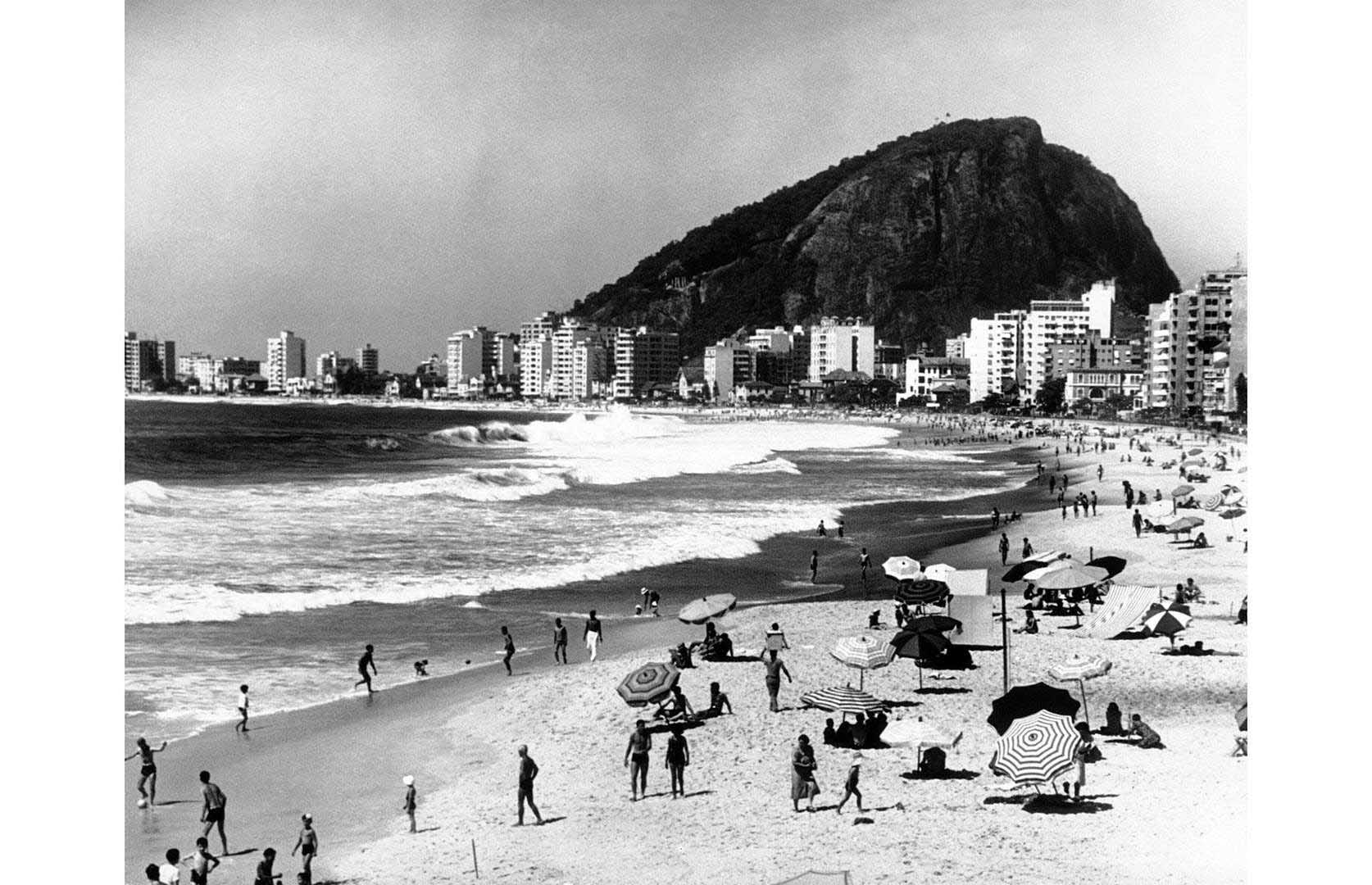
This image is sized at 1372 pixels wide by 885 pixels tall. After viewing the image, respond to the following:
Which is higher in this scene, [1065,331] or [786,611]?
[1065,331]

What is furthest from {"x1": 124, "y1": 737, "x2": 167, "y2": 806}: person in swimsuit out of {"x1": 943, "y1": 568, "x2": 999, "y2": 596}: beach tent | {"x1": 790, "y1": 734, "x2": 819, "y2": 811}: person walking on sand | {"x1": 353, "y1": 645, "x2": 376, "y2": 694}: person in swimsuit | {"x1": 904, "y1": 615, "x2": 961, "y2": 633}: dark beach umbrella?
{"x1": 943, "y1": 568, "x2": 999, "y2": 596}: beach tent

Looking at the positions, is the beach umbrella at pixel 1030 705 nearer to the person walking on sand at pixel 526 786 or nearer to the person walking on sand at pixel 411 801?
the person walking on sand at pixel 526 786

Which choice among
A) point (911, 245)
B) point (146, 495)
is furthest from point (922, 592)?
point (146, 495)

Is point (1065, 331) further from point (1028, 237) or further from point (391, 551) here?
point (391, 551)

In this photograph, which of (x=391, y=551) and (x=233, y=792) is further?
(x=391, y=551)

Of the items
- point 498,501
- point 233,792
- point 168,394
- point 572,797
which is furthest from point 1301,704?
point 168,394

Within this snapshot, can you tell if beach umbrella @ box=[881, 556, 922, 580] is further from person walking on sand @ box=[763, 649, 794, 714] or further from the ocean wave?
the ocean wave
